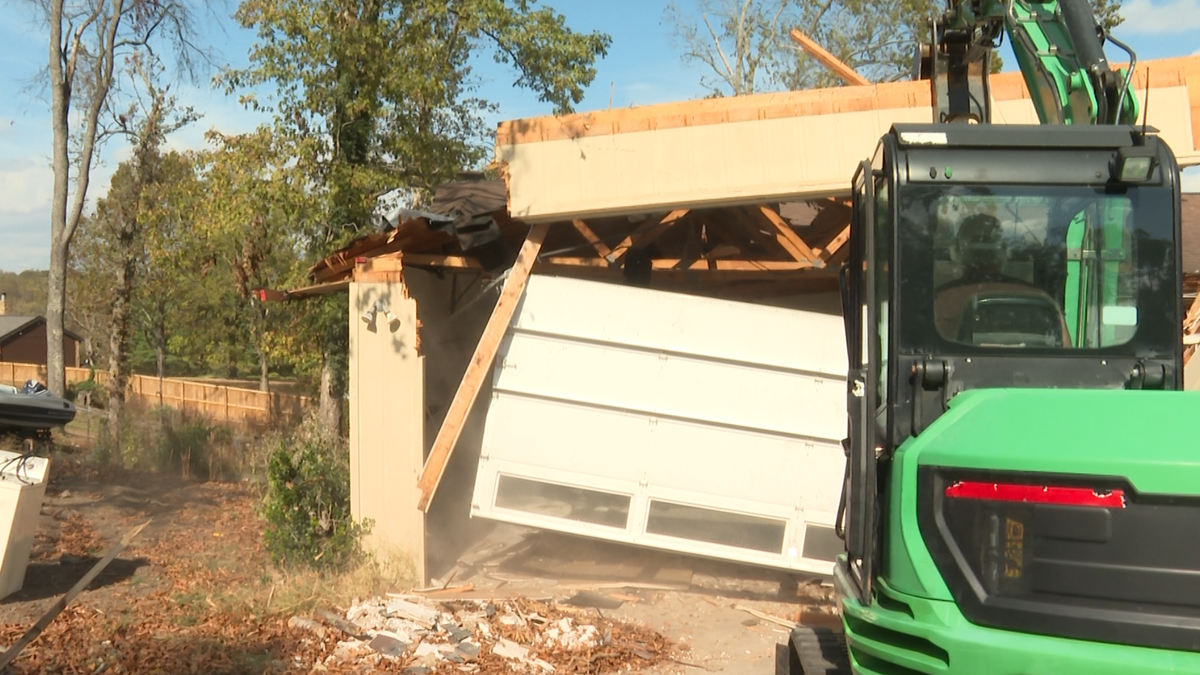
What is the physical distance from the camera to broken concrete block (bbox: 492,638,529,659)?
7418 millimetres

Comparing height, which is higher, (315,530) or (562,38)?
(562,38)

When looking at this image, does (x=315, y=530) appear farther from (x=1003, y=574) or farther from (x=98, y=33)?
(x=98, y=33)

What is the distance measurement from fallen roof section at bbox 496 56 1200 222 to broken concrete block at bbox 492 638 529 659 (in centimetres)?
373

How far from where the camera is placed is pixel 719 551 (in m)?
9.04

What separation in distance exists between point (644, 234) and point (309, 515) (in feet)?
13.7

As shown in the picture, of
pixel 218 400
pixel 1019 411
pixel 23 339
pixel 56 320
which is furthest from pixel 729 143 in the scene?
pixel 23 339

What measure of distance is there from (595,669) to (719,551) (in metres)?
2.11

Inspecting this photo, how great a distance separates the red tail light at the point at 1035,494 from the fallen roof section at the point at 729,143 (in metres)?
5.67

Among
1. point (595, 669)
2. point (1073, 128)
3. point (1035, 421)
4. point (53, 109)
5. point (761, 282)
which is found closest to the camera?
point (1035, 421)

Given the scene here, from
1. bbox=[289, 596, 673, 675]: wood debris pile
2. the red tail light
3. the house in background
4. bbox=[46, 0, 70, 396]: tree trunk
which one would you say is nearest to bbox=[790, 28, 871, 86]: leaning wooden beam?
bbox=[289, 596, 673, 675]: wood debris pile

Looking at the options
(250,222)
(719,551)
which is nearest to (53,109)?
(250,222)

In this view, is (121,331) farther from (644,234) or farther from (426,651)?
(426,651)

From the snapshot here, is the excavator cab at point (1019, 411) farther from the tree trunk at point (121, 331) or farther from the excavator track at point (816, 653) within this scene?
the tree trunk at point (121, 331)

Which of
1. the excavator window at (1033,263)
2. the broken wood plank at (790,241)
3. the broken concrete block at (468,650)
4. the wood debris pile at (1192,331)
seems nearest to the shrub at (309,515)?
the broken concrete block at (468,650)
